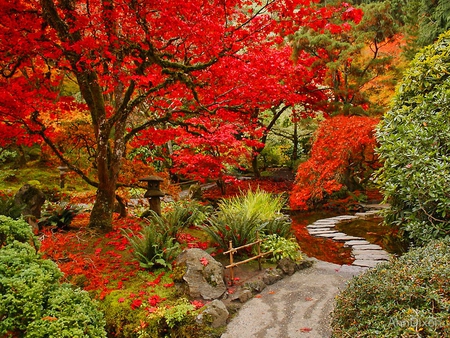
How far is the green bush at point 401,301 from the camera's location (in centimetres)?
230

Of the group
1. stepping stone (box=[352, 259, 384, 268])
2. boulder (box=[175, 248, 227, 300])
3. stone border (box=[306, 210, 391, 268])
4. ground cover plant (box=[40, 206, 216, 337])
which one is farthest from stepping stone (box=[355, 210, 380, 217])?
boulder (box=[175, 248, 227, 300])

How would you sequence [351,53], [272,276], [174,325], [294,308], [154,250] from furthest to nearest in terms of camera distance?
1. [351,53]
2. [272,276]
3. [154,250]
4. [294,308]
5. [174,325]

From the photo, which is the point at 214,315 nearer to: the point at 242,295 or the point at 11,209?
the point at 242,295

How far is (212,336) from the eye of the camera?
3.88 m

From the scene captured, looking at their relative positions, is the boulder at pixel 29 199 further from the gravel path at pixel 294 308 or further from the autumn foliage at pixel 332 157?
the autumn foliage at pixel 332 157

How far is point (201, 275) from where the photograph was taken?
459cm

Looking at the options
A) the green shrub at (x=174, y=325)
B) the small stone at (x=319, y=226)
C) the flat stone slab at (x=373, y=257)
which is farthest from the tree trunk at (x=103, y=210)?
the small stone at (x=319, y=226)

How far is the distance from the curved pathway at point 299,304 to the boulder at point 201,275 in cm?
46

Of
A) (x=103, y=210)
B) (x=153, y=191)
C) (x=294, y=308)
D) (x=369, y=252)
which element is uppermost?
(x=153, y=191)

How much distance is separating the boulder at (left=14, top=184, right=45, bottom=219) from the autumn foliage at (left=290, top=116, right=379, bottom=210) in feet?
24.3

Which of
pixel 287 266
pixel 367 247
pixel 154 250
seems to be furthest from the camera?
pixel 367 247

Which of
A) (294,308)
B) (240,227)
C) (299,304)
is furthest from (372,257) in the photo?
(240,227)

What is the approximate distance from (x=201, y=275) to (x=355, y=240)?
4033 millimetres

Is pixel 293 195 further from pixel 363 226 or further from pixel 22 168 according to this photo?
pixel 22 168
